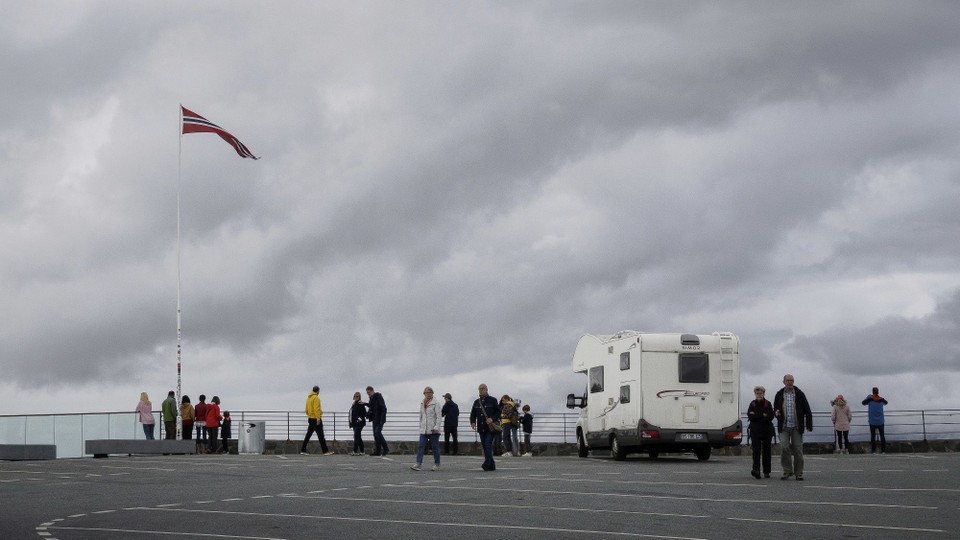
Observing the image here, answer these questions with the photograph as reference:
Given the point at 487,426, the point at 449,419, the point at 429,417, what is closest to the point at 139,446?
the point at 449,419

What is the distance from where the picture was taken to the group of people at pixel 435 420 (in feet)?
86.2

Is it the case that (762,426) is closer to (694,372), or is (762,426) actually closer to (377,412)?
(694,372)

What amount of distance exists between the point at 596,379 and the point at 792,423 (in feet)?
32.0

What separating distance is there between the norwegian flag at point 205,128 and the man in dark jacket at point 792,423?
24.5 meters

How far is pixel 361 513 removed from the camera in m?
15.5

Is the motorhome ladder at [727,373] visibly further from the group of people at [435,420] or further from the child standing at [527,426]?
the child standing at [527,426]

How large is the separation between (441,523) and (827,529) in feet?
14.2

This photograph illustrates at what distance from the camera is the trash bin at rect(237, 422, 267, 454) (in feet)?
124

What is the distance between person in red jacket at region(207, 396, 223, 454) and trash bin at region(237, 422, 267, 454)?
2.72 feet

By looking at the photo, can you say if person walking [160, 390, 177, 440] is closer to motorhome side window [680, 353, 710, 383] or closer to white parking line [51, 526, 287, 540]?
motorhome side window [680, 353, 710, 383]

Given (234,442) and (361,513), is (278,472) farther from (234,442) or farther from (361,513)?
(234,442)

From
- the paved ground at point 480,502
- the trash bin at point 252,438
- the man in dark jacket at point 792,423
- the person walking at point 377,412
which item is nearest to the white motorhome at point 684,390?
the paved ground at point 480,502

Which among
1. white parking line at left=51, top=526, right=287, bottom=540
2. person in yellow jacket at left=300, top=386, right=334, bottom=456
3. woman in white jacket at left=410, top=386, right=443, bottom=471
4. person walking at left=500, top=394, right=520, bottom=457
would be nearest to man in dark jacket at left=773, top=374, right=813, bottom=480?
woman in white jacket at left=410, top=386, right=443, bottom=471

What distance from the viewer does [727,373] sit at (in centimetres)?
2834
